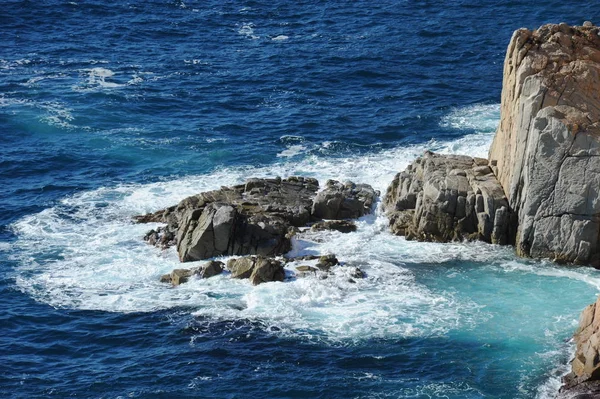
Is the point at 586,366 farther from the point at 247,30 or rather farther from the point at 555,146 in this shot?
the point at 247,30

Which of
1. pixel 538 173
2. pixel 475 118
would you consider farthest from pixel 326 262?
pixel 475 118

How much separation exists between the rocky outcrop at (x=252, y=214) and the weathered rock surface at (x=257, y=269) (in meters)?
2.27

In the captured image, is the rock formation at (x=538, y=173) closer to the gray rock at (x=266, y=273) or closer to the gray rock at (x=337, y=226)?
the gray rock at (x=337, y=226)

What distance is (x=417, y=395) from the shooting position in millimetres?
61562

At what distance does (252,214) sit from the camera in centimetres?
8281

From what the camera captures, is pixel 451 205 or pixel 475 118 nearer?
pixel 451 205

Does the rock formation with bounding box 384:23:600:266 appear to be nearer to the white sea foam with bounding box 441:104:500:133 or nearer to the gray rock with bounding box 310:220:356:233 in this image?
the gray rock with bounding box 310:220:356:233

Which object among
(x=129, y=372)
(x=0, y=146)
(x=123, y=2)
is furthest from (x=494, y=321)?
(x=123, y=2)

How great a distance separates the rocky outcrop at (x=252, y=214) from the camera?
3120 inches

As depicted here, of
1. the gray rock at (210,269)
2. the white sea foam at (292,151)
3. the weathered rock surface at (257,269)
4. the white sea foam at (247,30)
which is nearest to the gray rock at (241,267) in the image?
the weathered rock surface at (257,269)

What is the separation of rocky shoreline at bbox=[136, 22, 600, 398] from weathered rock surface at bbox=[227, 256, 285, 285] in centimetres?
7

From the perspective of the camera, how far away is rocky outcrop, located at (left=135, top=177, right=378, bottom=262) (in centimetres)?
7925

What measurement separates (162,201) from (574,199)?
115 ft

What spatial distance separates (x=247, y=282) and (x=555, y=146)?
2415 centimetres
